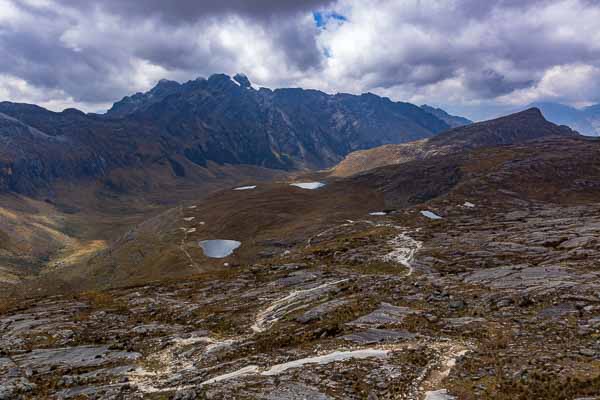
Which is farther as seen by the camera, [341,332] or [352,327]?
[352,327]

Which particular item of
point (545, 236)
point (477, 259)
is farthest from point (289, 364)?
point (545, 236)

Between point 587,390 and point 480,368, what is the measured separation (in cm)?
600

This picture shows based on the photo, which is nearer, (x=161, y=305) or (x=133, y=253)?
(x=161, y=305)

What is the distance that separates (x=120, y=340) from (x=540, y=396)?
38536 millimetres

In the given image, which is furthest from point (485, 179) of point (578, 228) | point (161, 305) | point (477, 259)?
point (161, 305)

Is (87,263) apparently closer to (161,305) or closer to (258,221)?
(258,221)

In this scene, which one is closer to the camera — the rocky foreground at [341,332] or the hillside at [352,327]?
the rocky foreground at [341,332]

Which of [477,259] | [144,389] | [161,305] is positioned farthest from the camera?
[477,259]

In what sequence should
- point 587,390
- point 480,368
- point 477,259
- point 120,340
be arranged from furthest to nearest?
1. point 477,259
2. point 120,340
3. point 480,368
4. point 587,390

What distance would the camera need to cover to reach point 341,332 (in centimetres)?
3506

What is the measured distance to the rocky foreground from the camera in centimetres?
2509

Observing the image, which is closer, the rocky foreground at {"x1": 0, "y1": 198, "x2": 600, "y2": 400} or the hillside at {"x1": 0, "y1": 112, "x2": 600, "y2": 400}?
the rocky foreground at {"x1": 0, "y1": 198, "x2": 600, "y2": 400}

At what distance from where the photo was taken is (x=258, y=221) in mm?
184750

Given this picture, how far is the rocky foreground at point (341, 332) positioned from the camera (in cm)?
2509
